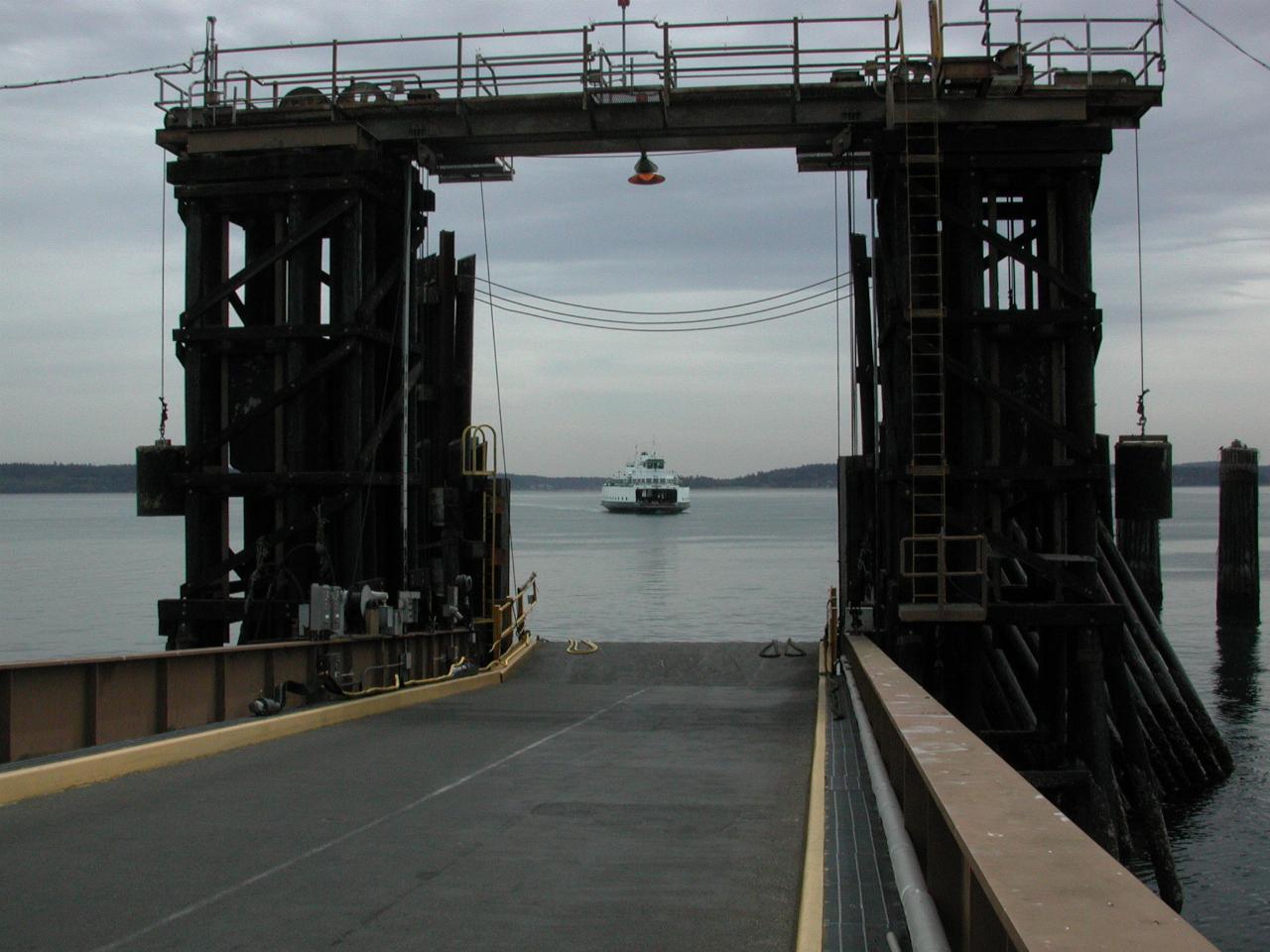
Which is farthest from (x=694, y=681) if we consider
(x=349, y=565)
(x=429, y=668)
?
(x=349, y=565)

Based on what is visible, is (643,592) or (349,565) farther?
(643,592)

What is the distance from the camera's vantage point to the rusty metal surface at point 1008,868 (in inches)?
112

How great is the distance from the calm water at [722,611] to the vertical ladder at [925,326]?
590cm

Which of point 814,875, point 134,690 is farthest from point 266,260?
point 814,875

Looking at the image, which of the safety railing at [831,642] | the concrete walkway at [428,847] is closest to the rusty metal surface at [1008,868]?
the concrete walkway at [428,847]

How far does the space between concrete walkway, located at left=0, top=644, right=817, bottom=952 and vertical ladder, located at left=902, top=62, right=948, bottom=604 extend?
16.8ft

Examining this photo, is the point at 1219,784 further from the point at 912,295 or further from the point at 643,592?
the point at 643,592

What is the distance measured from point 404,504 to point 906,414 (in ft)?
25.2

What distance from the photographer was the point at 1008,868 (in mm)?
3480

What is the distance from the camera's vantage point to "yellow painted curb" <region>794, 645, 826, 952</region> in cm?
576

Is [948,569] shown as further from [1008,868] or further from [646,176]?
[1008,868]

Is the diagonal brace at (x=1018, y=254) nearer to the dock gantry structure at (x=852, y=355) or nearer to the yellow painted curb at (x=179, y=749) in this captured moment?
the dock gantry structure at (x=852, y=355)

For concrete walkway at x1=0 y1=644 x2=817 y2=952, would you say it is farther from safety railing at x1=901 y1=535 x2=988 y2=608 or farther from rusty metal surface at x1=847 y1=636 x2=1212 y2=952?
safety railing at x1=901 y1=535 x2=988 y2=608

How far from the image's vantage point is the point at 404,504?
20.4 m
